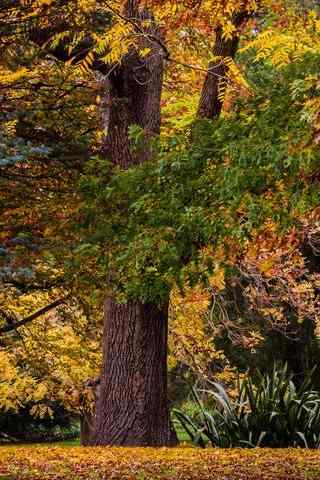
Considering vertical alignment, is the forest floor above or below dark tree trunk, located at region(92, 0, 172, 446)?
below

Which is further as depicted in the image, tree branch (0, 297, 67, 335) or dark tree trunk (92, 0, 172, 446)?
tree branch (0, 297, 67, 335)

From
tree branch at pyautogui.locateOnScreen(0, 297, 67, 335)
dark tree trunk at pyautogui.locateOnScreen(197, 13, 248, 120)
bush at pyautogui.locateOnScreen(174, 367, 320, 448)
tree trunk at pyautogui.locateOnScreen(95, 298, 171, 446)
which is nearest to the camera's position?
dark tree trunk at pyautogui.locateOnScreen(197, 13, 248, 120)

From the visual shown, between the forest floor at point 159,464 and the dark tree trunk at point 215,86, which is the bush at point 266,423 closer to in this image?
the forest floor at point 159,464

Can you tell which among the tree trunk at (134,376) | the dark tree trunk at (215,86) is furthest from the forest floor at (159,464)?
the dark tree trunk at (215,86)

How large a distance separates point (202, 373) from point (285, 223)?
10706 mm

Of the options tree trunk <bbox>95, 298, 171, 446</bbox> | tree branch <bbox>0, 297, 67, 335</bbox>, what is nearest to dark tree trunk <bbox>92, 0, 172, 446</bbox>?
tree trunk <bbox>95, 298, 171, 446</bbox>

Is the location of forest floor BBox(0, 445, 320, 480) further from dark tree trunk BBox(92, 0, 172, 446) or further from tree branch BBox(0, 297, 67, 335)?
tree branch BBox(0, 297, 67, 335)

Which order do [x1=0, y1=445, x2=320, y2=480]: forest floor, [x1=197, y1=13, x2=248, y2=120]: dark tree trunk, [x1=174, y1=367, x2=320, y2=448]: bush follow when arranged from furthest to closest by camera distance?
[x1=174, y1=367, x2=320, y2=448]: bush < [x1=197, y1=13, x2=248, y2=120]: dark tree trunk < [x1=0, y1=445, x2=320, y2=480]: forest floor

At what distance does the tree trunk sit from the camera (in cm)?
1082

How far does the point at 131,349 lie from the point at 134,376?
340 mm

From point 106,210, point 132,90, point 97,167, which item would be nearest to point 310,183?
point 106,210

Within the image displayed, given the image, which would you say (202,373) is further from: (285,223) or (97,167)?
(285,223)

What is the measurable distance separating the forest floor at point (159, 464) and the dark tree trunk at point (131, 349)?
0.76m

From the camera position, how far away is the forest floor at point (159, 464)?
305 inches
